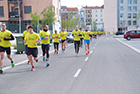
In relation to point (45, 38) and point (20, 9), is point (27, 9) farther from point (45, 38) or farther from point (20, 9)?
point (45, 38)

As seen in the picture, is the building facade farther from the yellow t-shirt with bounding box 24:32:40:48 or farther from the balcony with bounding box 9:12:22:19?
the yellow t-shirt with bounding box 24:32:40:48

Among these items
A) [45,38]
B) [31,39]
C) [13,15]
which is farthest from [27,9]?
[31,39]

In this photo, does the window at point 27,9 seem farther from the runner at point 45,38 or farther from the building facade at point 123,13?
the building facade at point 123,13

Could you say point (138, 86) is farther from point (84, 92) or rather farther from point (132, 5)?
point (132, 5)

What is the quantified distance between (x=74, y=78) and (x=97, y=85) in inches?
48.9

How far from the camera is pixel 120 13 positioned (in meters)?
100

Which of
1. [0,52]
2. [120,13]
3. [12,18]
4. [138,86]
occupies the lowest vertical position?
[138,86]

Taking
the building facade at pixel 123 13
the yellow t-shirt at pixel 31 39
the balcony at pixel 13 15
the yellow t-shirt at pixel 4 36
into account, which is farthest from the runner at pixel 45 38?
the building facade at pixel 123 13

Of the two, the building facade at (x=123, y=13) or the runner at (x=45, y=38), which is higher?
the building facade at (x=123, y=13)

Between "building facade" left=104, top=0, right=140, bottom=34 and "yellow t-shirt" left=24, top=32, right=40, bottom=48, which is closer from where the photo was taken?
"yellow t-shirt" left=24, top=32, right=40, bottom=48

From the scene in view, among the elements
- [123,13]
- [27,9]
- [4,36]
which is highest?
[123,13]

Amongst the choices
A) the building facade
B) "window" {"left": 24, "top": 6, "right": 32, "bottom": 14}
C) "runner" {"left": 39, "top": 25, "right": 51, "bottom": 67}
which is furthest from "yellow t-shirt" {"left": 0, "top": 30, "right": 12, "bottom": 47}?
the building facade

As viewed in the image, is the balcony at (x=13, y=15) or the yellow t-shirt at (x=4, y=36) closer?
the yellow t-shirt at (x=4, y=36)

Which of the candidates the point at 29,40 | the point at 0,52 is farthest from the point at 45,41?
the point at 0,52
